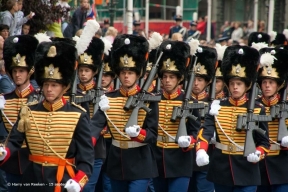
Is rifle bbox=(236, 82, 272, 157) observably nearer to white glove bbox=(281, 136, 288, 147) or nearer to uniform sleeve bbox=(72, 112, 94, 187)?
white glove bbox=(281, 136, 288, 147)

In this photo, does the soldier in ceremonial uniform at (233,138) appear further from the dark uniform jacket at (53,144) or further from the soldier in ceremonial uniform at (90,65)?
the soldier in ceremonial uniform at (90,65)

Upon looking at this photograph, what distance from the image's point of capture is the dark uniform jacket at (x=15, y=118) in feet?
32.1

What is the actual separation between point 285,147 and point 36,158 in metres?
3.39

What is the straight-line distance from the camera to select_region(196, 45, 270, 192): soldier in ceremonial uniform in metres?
9.74

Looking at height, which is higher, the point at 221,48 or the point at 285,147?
the point at 221,48

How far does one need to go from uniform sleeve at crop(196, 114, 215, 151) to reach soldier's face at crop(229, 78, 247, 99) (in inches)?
13.3

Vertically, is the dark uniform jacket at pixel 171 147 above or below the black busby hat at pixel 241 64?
below

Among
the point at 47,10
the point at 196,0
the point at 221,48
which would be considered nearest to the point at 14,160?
the point at 221,48

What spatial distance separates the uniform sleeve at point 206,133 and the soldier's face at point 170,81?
934 millimetres

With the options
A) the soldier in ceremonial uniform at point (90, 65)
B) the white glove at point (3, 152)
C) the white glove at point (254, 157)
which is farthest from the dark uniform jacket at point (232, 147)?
the white glove at point (3, 152)

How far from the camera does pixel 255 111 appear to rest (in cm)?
1000

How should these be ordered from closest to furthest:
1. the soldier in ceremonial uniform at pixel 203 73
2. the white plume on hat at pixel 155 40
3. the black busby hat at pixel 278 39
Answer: the white plume on hat at pixel 155 40 → the soldier in ceremonial uniform at pixel 203 73 → the black busby hat at pixel 278 39

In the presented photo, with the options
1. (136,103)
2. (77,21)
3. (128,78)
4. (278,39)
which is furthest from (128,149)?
(278,39)

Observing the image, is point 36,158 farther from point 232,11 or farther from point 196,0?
point 232,11
